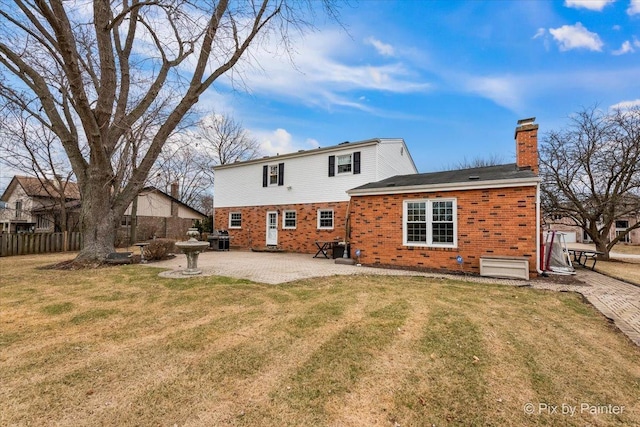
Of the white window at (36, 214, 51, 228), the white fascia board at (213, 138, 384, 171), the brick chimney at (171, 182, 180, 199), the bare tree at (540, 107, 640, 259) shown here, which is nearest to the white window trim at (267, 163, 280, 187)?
the white fascia board at (213, 138, 384, 171)

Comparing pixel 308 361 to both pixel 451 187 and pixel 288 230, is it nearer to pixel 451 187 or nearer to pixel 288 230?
pixel 451 187

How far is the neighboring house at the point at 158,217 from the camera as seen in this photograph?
2338 centimetres

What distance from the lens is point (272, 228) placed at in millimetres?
17703

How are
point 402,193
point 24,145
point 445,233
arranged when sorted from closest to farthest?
point 445,233 → point 402,193 → point 24,145

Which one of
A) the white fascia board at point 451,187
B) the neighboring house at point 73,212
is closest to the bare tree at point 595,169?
the white fascia board at point 451,187

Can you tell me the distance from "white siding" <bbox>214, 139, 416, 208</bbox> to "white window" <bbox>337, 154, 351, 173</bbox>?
0.21 m

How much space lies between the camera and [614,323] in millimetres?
4680

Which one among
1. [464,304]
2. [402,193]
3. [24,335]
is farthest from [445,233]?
[24,335]

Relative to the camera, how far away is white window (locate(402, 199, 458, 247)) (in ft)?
31.4

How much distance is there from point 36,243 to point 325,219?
565 inches

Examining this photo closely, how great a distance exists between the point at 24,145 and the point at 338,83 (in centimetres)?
1855

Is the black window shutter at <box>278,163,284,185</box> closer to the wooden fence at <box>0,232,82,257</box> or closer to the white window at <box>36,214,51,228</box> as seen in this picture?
the wooden fence at <box>0,232,82,257</box>

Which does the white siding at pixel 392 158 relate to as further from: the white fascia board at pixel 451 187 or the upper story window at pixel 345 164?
the white fascia board at pixel 451 187

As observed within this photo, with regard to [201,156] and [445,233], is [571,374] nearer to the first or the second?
[445,233]
